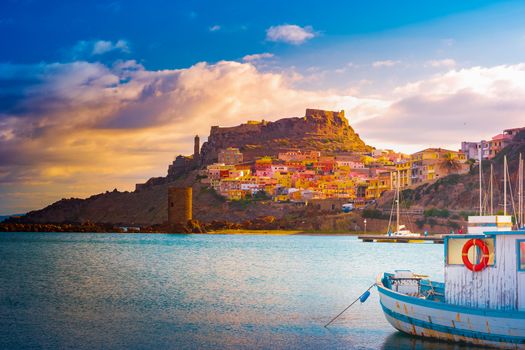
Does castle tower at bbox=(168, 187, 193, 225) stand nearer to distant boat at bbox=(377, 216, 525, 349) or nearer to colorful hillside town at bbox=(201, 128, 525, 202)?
colorful hillside town at bbox=(201, 128, 525, 202)

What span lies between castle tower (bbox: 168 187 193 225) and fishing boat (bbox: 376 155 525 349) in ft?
340

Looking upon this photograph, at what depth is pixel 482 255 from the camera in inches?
658

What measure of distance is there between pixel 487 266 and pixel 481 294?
663mm

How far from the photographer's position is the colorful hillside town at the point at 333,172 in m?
119

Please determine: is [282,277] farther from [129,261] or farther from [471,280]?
[471,280]

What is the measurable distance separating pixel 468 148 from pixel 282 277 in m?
95.0

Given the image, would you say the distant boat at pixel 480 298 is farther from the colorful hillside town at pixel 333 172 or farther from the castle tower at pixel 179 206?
the castle tower at pixel 179 206

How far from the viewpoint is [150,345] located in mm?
19078

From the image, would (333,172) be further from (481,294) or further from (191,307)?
(481,294)

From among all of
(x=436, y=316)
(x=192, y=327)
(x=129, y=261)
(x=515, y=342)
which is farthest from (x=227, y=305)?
(x=129, y=261)

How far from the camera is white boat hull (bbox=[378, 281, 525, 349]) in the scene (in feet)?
51.3

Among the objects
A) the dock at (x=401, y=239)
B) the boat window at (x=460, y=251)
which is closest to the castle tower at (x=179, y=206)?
the dock at (x=401, y=239)

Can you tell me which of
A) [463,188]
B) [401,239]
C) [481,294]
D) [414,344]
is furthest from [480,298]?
[463,188]

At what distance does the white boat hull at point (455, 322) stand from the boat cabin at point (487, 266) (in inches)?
20.2
